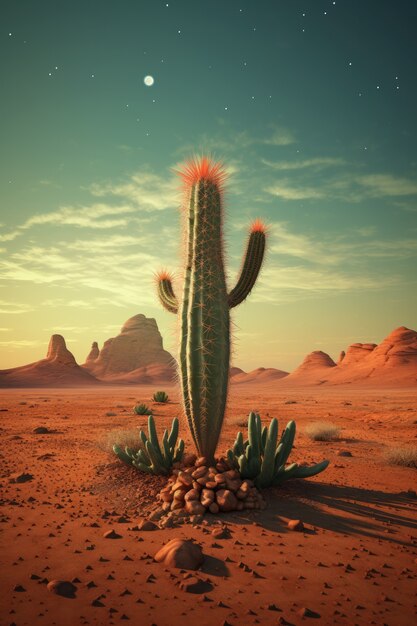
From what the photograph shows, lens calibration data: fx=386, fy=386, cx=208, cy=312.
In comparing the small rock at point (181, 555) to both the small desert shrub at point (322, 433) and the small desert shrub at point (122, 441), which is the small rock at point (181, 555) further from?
the small desert shrub at point (322, 433)

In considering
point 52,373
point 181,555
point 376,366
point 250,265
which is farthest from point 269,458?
point 52,373

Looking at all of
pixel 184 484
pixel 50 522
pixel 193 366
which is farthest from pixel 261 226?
pixel 50 522

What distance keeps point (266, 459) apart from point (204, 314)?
239cm

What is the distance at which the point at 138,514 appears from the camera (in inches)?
215

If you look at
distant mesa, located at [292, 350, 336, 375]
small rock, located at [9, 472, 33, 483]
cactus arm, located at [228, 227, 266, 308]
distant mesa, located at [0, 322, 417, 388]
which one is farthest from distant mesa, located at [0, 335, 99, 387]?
cactus arm, located at [228, 227, 266, 308]

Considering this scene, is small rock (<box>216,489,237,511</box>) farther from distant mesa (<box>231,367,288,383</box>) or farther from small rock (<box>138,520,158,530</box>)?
distant mesa (<box>231,367,288,383</box>)

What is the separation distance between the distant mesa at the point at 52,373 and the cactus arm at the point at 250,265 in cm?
7574

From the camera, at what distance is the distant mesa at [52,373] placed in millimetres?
75562

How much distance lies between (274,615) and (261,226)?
6.20 m

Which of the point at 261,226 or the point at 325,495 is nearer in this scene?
the point at 325,495

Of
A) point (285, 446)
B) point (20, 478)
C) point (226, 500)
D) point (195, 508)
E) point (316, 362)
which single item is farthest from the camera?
point (316, 362)

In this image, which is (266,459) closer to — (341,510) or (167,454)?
(341,510)

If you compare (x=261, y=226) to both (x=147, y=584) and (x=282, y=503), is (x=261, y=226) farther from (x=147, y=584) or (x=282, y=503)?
(x=147, y=584)

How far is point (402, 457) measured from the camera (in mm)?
8797
